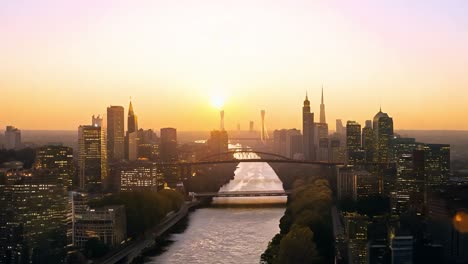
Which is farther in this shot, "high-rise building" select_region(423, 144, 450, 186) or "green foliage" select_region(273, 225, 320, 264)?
"high-rise building" select_region(423, 144, 450, 186)

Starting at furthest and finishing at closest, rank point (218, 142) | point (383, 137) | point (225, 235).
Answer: point (218, 142) < point (383, 137) < point (225, 235)

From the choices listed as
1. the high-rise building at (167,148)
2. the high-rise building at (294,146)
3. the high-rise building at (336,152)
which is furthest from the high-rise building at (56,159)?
the high-rise building at (294,146)

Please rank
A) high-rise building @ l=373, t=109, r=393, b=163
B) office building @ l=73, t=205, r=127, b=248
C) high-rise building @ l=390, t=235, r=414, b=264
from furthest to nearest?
1. high-rise building @ l=373, t=109, r=393, b=163
2. office building @ l=73, t=205, r=127, b=248
3. high-rise building @ l=390, t=235, r=414, b=264

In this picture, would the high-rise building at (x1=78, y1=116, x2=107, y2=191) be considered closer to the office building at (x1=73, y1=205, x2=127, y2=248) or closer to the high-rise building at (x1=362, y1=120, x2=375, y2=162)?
the office building at (x1=73, y1=205, x2=127, y2=248)

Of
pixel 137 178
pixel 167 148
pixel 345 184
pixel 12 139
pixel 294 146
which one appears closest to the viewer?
pixel 345 184

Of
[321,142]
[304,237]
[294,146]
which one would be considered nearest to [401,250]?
[304,237]

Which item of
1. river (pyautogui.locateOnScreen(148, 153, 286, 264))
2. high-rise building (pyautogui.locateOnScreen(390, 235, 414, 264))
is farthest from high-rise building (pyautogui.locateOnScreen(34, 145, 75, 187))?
high-rise building (pyautogui.locateOnScreen(390, 235, 414, 264))

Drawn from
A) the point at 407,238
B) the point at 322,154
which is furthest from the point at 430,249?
the point at 322,154

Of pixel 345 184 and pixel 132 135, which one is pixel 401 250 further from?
pixel 132 135
